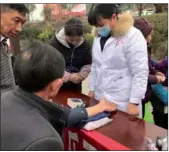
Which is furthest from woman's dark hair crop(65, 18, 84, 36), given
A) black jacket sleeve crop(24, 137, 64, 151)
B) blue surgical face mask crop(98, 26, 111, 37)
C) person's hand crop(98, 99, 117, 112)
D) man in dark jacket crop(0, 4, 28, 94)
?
black jacket sleeve crop(24, 137, 64, 151)

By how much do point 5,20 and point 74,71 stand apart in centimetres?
92

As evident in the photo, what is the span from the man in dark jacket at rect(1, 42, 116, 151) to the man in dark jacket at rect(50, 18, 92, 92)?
1.25 m

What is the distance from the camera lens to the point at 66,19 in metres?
2.55

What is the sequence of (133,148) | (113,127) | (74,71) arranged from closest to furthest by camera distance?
(133,148), (113,127), (74,71)

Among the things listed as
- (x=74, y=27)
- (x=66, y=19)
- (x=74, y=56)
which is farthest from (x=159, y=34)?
(x=74, y=27)

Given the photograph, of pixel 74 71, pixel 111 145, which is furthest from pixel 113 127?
pixel 74 71

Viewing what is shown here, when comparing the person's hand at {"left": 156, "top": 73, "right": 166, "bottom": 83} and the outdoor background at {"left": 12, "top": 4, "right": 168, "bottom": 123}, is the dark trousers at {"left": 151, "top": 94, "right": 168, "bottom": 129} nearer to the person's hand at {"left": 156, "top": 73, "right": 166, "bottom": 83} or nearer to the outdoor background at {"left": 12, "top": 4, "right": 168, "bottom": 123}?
the person's hand at {"left": 156, "top": 73, "right": 166, "bottom": 83}

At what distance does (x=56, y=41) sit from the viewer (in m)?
2.44

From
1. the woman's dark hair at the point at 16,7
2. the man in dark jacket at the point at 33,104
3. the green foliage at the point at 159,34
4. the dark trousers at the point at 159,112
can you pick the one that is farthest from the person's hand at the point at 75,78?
the green foliage at the point at 159,34

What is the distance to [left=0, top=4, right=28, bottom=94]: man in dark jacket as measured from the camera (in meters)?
1.65

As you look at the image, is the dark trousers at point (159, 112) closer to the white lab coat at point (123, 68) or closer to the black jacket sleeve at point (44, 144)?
the white lab coat at point (123, 68)

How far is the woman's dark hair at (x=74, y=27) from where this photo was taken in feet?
7.36

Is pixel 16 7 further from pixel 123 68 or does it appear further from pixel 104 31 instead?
pixel 123 68

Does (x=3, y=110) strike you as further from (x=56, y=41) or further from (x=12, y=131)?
(x=56, y=41)
